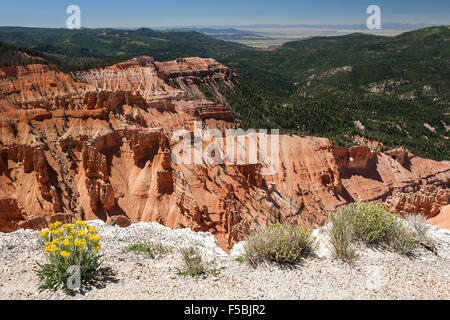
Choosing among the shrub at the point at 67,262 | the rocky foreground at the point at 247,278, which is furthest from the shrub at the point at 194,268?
the shrub at the point at 67,262

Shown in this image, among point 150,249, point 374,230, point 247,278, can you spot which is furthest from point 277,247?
point 150,249

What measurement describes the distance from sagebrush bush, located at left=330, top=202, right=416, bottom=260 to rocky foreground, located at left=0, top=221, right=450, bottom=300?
406 mm

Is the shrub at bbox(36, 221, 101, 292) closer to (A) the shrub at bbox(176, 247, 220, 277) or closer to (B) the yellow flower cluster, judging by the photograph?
(B) the yellow flower cluster

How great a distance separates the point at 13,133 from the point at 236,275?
24.5 m

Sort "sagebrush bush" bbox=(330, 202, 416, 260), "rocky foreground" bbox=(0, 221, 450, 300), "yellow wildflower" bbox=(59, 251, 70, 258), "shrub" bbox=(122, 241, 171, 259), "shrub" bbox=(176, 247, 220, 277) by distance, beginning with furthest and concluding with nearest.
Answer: "sagebrush bush" bbox=(330, 202, 416, 260) < "shrub" bbox=(122, 241, 171, 259) < "shrub" bbox=(176, 247, 220, 277) < "rocky foreground" bbox=(0, 221, 450, 300) < "yellow wildflower" bbox=(59, 251, 70, 258)

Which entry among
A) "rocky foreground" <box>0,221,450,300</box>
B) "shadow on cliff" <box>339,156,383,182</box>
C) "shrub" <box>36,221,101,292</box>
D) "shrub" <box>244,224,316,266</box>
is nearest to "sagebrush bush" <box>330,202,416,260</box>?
"rocky foreground" <box>0,221,450,300</box>

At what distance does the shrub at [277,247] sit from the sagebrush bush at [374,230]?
1.04m

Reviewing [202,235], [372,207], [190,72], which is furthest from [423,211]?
[190,72]

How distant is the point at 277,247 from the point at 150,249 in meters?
3.93

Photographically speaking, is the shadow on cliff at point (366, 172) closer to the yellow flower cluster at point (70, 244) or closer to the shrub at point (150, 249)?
the shrub at point (150, 249)

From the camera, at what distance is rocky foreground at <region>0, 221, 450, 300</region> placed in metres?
7.39

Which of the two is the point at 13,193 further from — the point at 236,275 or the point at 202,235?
the point at 236,275

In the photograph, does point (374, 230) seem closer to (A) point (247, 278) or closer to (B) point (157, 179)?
(A) point (247, 278)
